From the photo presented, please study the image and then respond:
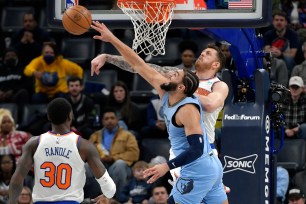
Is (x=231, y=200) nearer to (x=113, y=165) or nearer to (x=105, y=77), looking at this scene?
(x=113, y=165)

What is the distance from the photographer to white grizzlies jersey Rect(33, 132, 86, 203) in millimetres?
8977

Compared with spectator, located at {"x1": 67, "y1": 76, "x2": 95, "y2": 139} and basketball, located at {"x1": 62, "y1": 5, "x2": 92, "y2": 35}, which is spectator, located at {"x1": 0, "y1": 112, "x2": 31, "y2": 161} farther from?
basketball, located at {"x1": 62, "y1": 5, "x2": 92, "y2": 35}

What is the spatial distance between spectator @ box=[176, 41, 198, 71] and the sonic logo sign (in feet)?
12.9

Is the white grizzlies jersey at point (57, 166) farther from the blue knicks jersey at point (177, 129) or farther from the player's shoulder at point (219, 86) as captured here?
the player's shoulder at point (219, 86)

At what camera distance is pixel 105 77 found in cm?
1603

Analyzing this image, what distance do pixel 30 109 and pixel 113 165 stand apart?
2.44 metres

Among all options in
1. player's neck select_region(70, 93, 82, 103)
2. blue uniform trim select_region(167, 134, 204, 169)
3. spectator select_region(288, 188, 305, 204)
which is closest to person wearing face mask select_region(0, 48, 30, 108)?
player's neck select_region(70, 93, 82, 103)

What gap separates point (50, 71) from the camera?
1548 centimetres

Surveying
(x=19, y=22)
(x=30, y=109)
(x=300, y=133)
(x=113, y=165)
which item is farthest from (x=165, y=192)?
(x=19, y=22)

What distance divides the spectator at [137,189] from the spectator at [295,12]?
4.05 m

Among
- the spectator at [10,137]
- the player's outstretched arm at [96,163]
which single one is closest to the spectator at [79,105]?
the spectator at [10,137]

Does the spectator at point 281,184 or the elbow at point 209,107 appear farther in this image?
the spectator at point 281,184

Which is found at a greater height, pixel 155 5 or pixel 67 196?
pixel 155 5

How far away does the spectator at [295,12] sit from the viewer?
16.0 metres
